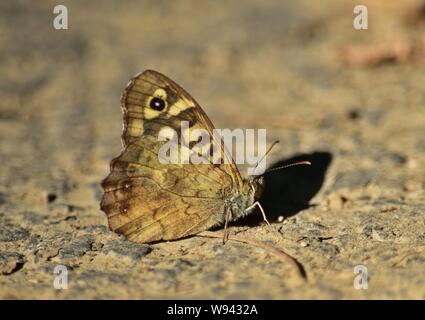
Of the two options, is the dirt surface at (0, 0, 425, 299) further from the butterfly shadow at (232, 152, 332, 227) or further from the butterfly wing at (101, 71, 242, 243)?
the butterfly wing at (101, 71, 242, 243)

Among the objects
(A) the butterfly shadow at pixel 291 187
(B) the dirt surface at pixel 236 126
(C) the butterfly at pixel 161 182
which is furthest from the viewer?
(A) the butterfly shadow at pixel 291 187

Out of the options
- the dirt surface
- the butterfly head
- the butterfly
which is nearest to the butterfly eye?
the butterfly

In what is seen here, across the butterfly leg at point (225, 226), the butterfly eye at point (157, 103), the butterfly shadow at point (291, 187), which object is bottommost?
the butterfly leg at point (225, 226)

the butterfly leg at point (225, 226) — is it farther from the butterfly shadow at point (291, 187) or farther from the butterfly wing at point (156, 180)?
the butterfly shadow at point (291, 187)

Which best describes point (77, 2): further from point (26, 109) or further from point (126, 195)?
point (126, 195)

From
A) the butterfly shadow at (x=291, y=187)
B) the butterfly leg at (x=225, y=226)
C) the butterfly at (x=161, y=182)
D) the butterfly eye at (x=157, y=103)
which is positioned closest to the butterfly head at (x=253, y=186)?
the butterfly at (x=161, y=182)

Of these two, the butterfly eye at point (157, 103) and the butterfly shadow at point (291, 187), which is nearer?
the butterfly eye at point (157, 103)

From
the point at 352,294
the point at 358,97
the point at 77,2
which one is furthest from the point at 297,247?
the point at 77,2
